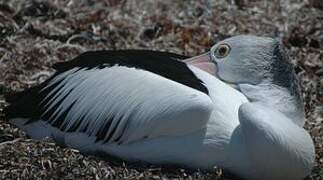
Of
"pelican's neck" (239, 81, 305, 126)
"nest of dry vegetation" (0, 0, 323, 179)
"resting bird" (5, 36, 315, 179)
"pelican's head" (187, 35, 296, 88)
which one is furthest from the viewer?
"nest of dry vegetation" (0, 0, 323, 179)

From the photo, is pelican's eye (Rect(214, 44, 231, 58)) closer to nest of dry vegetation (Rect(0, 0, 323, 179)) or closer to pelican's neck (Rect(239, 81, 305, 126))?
pelican's neck (Rect(239, 81, 305, 126))

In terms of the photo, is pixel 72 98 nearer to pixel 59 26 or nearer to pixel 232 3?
pixel 59 26

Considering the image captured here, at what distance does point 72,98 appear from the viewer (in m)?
5.88

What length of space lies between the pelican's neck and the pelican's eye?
0.89ft

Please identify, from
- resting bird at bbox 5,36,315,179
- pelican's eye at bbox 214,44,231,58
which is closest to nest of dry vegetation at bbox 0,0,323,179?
resting bird at bbox 5,36,315,179

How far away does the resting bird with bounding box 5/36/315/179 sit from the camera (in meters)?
5.29

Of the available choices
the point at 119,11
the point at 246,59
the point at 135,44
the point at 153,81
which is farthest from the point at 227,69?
the point at 119,11

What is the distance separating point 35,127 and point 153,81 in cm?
95

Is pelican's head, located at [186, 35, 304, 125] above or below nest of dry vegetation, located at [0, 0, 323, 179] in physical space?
above

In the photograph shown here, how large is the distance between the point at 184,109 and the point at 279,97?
0.63 m

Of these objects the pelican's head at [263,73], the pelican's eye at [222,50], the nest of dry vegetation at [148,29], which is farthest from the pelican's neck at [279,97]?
the nest of dry vegetation at [148,29]

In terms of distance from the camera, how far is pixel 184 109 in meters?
5.33

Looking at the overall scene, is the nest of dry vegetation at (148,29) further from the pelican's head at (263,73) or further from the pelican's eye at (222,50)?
the pelican's eye at (222,50)

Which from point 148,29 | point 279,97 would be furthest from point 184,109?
point 148,29
